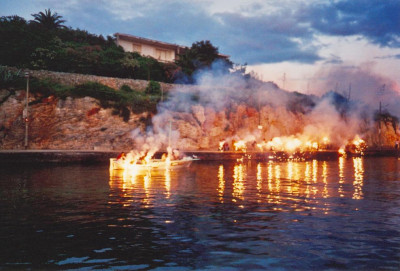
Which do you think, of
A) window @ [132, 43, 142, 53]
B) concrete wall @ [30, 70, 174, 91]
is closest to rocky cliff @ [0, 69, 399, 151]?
concrete wall @ [30, 70, 174, 91]

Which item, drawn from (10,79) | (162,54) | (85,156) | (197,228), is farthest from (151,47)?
(197,228)

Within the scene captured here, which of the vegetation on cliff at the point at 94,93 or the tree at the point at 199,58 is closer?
the vegetation on cliff at the point at 94,93

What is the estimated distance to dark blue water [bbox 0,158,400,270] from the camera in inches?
353

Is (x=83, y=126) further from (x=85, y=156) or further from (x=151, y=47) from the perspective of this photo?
(x=151, y=47)

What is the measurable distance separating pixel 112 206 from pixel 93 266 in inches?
294

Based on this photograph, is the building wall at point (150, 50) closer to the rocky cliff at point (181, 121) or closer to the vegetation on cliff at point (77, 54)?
the vegetation on cliff at point (77, 54)

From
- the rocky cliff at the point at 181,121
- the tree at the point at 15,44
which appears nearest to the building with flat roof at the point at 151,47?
the rocky cliff at the point at 181,121

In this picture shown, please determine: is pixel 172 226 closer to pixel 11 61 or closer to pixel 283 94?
pixel 11 61

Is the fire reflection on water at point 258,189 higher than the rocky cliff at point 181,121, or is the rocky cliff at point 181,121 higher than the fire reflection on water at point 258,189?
the rocky cliff at point 181,121

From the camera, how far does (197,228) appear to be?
12.1 meters

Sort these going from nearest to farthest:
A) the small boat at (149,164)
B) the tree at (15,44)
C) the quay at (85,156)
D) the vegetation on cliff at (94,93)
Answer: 1. the small boat at (149,164)
2. the quay at (85,156)
3. the vegetation on cliff at (94,93)
4. the tree at (15,44)

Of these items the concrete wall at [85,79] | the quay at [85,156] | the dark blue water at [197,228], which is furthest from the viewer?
the concrete wall at [85,79]

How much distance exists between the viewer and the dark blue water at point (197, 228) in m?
8.96

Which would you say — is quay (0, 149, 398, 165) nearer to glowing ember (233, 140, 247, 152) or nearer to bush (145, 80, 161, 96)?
glowing ember (233, 140, 247, 152)
